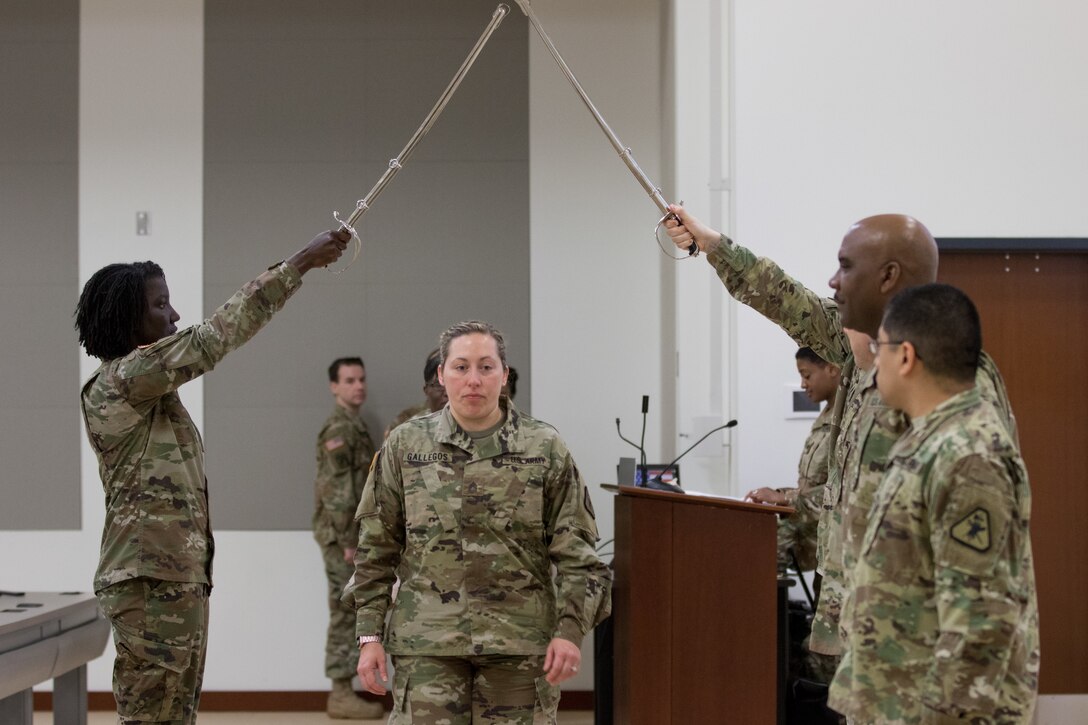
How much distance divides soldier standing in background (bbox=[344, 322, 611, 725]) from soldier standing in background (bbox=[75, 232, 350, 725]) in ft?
1.86

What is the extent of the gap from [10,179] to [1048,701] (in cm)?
595

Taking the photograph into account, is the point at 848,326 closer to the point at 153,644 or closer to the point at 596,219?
the point at 153,644

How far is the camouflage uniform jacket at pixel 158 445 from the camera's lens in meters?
2.97

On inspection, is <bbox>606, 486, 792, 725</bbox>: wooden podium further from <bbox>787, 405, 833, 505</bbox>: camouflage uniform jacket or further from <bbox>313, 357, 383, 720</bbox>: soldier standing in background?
<bbox>313, 357, 383, 720</bbox>: soldier standing in background

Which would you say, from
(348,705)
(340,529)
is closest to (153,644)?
(340,529)

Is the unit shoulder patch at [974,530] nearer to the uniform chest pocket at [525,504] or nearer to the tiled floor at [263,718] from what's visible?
the uniform chest pocket at [525,504]

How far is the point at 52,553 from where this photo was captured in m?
5.89

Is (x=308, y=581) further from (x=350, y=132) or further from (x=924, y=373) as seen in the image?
Result: (x=924, y=373)

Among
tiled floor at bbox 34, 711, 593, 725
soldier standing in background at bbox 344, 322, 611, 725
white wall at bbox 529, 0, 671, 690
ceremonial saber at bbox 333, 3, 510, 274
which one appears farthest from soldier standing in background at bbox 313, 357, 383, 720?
soldier standing in background at bbox 344, 322, 611, 725

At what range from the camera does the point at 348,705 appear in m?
5.61

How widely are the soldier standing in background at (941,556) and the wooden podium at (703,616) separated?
1632mm

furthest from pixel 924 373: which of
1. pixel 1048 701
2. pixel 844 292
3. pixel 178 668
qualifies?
pixel 1048 701

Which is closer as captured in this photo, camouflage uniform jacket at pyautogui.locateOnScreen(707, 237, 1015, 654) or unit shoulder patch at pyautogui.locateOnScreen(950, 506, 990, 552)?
unit shoulder patch at pyautogui.locateOnScreen(950, 506, 990, 552)

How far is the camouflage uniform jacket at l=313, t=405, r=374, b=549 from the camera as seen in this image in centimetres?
562
